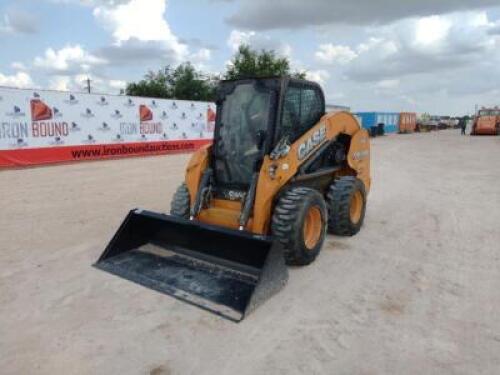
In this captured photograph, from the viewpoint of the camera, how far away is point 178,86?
40938 millimetres

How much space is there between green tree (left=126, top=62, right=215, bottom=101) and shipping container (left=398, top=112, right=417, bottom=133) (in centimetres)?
2038

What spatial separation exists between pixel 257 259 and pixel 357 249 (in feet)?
5.81

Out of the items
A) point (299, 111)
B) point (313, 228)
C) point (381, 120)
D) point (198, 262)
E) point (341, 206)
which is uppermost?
point (381, 120)

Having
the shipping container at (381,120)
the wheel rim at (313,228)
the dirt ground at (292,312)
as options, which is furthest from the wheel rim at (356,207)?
the shipping container at (381,120)

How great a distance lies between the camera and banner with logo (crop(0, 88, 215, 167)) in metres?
13.0

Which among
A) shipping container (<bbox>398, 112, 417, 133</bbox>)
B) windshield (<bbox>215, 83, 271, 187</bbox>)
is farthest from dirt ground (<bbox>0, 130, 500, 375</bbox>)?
shipping container (<bbox>398, 112, 417, 133</bbox>)

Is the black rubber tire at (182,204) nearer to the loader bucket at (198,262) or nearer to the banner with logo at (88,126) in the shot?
the loader bucket at (198,262)

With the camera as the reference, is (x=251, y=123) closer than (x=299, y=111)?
Yes

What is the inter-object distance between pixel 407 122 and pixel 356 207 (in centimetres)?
4320

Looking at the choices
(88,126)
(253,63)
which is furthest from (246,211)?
(253,63)

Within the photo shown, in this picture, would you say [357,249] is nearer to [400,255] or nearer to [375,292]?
[400,255]

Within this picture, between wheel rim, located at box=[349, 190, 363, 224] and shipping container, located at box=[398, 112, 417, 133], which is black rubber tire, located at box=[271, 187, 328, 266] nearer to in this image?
wheel rim, located at box=[349, 190, 363, 224]

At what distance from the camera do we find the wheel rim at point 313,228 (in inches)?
187

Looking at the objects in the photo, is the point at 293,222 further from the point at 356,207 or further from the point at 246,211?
the point at 356,207
